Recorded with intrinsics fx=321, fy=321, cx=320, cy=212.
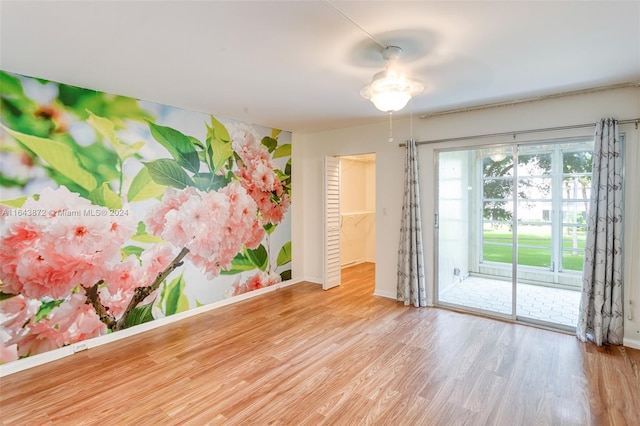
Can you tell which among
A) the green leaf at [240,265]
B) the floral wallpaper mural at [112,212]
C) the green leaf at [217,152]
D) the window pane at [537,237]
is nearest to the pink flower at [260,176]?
the floral wallpaper mural at [112,212]

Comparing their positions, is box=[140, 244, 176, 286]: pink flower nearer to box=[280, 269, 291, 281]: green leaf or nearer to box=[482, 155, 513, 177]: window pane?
box=[280, 269, 291, 281]: green leaf

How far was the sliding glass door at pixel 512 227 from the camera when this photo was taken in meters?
4.11

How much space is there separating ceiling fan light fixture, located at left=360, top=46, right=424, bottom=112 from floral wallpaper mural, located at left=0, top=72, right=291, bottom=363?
2521 millimetres

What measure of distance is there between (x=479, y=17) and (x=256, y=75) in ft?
5.71

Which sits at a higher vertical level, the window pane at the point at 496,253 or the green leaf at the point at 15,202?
the green leaf at the point at 15,202

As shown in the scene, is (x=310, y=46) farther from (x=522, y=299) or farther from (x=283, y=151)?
A: (x=522, y=299)

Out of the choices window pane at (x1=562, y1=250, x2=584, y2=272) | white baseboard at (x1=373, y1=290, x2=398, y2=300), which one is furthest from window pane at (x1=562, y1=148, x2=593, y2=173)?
white baseboard at (x1=373, y1=290, x2=398, y2=300)

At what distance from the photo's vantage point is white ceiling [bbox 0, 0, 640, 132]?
1839 millimetres

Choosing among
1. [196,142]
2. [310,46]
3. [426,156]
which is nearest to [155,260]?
[196,142]

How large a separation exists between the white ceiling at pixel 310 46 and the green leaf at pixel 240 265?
6.97ft

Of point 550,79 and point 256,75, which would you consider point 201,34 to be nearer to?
point 256,75

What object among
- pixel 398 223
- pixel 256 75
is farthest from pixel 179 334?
pixel 398 223

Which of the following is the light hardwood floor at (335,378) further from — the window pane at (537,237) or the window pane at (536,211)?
the window pane at (536,211)

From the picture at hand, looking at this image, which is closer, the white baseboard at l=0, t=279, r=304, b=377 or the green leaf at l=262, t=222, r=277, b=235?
the white baseboard at l=0, t=279, r=304, b=377
